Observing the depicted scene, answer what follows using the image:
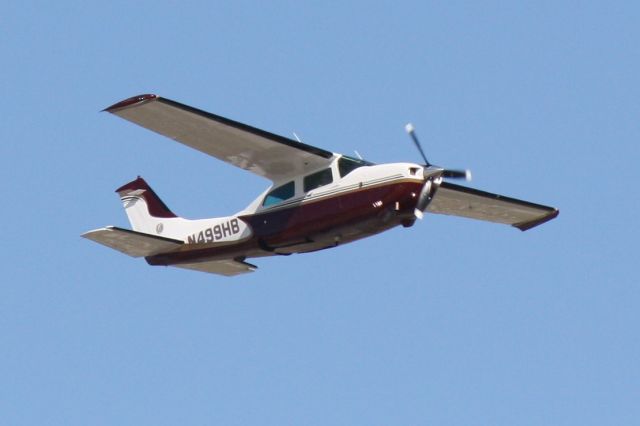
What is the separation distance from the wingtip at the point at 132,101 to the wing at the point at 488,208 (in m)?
7.96

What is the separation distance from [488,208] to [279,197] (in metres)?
6.56

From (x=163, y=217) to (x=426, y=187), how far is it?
863 centimetres

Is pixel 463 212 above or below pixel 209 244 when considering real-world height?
above

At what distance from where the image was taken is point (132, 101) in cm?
3009

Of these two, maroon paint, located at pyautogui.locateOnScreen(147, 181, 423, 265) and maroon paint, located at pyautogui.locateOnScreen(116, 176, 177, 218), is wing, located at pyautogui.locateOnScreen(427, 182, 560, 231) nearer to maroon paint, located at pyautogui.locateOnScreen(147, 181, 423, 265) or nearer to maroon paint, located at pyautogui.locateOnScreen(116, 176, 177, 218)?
maroon paint, located at pyautogui.locateOnScreen(147, 181, 423, 265)

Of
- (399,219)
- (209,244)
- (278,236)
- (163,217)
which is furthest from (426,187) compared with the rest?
(163,217)

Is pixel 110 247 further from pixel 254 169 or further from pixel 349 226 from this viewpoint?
pixel 349 226

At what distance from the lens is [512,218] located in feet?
121

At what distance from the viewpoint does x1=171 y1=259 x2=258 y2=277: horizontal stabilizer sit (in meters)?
34.7

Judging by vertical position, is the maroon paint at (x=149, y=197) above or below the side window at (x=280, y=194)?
above

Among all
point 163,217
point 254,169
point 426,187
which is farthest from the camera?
point 163,217

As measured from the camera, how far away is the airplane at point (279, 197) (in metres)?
30.3

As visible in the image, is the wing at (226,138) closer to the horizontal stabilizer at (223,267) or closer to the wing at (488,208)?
the horizontal stabilizer at (223,267)

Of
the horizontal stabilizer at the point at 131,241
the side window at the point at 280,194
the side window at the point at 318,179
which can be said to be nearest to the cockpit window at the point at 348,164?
the side window at the point at 318,179
